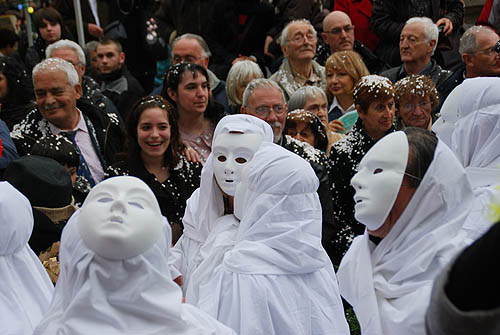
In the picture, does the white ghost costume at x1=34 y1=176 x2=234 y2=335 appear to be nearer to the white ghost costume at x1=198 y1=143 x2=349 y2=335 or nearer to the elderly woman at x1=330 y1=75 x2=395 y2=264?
the white ghost costume at x1=198 y1=143 x2=349 y2=335

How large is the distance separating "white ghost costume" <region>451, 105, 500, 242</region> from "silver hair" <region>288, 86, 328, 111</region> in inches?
98.3

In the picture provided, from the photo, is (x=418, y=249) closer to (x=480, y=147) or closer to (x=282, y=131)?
A: (x=480, y=147)

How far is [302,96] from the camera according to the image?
723 centimetres

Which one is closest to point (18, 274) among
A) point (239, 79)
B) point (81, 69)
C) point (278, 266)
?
point (278, 266)

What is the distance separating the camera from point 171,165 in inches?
245

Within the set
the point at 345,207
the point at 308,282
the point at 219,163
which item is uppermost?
the point at 219,163

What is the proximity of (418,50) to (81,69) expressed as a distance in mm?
3216

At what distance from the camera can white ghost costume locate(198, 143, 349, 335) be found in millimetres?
4055

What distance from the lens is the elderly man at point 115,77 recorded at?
862cm

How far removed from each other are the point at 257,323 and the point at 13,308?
3.75ft

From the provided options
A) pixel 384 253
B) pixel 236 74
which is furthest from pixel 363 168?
pixel 236 74

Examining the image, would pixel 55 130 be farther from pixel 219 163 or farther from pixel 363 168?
pixel 363 168

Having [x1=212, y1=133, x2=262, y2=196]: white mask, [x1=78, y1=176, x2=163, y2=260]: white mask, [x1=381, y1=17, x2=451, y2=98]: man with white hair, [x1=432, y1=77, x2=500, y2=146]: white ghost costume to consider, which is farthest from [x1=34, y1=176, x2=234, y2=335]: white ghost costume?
[x1=381, y1=17, x2=451, y2=98]: man with white hair

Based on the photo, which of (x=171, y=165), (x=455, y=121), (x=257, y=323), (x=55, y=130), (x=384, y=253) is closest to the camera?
(x=384, y=253)
